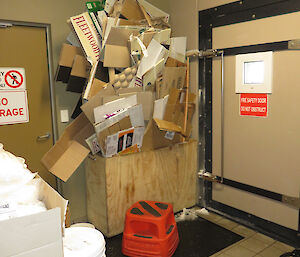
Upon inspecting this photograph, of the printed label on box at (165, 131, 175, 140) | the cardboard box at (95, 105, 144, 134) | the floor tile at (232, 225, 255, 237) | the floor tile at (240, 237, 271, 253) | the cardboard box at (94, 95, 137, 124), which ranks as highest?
the cardboard box at (94, 95, 137, 124)

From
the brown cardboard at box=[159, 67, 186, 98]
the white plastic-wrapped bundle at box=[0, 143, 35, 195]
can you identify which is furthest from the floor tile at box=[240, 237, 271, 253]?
the white plastic-wrapped bundle at box=[0, 143, 35, 195]

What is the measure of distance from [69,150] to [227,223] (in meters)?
1.69

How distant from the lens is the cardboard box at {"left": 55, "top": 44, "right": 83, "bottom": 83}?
2.53m

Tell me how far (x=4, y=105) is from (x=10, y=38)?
0.56m

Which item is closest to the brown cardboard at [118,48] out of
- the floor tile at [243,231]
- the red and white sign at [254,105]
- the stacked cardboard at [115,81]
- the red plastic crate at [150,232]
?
the stacked cardboard at [115,81]

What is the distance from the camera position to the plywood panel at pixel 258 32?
227 centimetres

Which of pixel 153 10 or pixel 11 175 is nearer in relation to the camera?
pixel 11 175

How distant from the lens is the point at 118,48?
2.50 metres

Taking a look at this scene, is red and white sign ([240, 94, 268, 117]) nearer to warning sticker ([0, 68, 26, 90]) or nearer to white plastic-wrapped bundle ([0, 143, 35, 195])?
warning sticker ([0, 68, 26, 90])

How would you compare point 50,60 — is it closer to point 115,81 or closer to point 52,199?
point 115,81

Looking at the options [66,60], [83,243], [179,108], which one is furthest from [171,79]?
[83,243]

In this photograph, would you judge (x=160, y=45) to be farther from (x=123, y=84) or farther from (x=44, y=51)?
(x=44, y=51)

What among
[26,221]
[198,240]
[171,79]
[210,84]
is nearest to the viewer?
[26,221]

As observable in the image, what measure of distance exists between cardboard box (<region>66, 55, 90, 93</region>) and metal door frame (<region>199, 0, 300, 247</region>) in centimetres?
119
